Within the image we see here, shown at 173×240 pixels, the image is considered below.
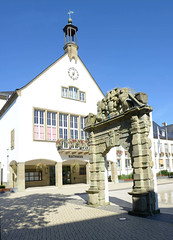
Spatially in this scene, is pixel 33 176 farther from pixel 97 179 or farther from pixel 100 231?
pixel 100 231

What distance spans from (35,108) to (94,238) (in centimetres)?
2024

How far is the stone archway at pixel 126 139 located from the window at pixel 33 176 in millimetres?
17257

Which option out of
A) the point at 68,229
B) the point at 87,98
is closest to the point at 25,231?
the point at 68,229

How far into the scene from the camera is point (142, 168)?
33.5 feet

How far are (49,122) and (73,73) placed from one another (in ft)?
23.8

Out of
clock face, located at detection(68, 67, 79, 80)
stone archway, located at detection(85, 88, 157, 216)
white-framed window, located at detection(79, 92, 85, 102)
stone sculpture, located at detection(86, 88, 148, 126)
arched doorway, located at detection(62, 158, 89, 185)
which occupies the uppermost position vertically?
clock face, located at detection(68, 67, 79, 80)

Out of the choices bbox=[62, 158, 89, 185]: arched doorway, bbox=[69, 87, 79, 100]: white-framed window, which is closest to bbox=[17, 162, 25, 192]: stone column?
bbox=[62, 158, 89, 185]: arched doorway

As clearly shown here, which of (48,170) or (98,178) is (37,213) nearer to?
(98,178)

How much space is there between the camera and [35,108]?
1022 inches

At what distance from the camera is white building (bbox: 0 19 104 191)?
25047 mm

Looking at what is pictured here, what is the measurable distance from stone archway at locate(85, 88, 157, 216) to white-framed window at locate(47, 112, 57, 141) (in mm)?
13524

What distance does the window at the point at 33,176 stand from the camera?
1119 inches

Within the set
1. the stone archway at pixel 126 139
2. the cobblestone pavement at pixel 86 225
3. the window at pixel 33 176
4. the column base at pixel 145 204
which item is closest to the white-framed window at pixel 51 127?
the window at pixel 33 176

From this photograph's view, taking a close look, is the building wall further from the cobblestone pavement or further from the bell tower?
the cobblestone pavement
